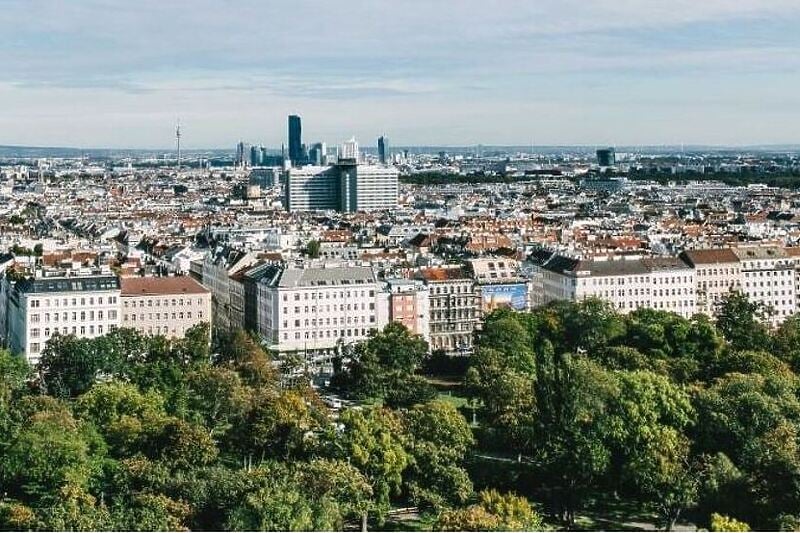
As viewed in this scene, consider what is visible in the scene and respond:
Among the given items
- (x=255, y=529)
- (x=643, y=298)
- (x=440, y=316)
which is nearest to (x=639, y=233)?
(x=643, y=298)

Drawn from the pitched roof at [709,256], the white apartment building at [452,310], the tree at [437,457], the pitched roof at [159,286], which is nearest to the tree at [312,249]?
the white apartment building at [452,310]

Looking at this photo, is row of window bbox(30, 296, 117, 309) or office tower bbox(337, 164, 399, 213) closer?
row of window bbox(30, 296, 117, 309)

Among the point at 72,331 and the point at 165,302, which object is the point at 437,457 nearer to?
the point at 72,331

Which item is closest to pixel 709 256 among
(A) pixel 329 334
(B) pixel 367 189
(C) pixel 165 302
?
(A) pixel 329 334

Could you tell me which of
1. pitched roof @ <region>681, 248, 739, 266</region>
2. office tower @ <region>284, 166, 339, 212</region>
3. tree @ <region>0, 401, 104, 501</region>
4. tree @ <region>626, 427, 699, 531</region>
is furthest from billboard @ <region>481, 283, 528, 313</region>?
office tower @ <region>284, 166, 339, 212</region>

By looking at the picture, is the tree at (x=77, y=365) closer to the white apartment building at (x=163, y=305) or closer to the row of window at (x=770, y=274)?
the white apartment building at (x=163, y=305)

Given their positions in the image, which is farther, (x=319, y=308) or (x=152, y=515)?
(x=319, y=308)

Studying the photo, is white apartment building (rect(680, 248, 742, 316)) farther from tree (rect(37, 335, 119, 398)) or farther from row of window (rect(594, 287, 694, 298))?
tree (rect(37, 335, 119, 398))
